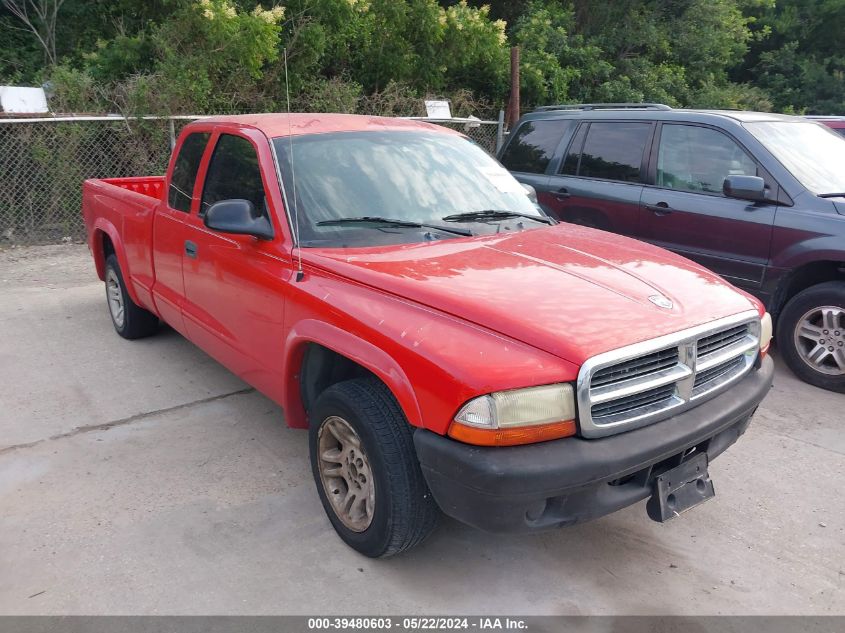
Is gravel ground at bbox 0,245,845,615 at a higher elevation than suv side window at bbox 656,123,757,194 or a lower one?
lower

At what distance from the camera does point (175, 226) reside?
4422 mm

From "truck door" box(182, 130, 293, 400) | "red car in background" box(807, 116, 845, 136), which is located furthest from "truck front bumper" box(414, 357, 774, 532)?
"red car in background" box(807, 116, 845, 136)

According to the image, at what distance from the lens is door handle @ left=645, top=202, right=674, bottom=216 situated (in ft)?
19.0

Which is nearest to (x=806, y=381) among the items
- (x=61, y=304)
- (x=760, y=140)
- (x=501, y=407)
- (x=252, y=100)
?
(x=760, y=140)

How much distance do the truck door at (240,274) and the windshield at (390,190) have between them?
0.53ft

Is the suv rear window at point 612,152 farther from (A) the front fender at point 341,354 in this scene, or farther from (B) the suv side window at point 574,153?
(A) the front fender at point 341,354

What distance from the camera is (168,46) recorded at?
10.1m

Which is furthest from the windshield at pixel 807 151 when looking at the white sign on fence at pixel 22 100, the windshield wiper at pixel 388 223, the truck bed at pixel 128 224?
the white sign on fence at pixel 22 100

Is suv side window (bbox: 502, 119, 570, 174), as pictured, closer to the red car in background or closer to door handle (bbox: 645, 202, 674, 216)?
door handle (bbox: 645, 202, 674, 216)

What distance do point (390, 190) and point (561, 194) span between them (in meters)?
3.35

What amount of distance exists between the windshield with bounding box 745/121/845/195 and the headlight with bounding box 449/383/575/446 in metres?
3.77

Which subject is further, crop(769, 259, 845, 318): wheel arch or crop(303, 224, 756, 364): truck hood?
crop(769, 259, 845, 318): wheel arch

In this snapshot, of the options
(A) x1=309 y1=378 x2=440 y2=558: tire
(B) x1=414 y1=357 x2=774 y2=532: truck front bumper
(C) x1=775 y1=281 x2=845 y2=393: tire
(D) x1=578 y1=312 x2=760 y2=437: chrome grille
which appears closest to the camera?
(B) x1=414 y1=357 x2=774 y2=532: truck front bumper

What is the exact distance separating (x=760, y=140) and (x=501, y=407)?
164 inches
